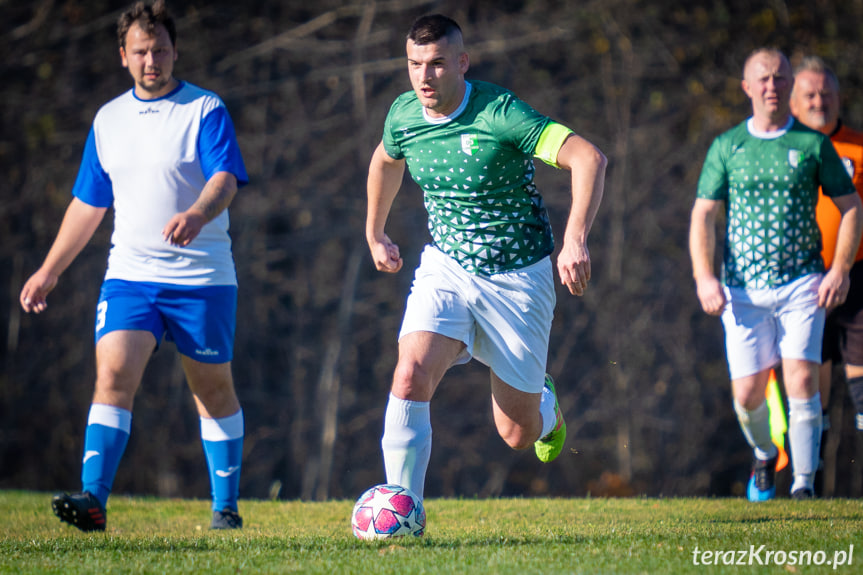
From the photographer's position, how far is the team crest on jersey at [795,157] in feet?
16.5

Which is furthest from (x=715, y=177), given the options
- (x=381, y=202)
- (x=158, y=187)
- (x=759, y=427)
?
(x=158, y=187)

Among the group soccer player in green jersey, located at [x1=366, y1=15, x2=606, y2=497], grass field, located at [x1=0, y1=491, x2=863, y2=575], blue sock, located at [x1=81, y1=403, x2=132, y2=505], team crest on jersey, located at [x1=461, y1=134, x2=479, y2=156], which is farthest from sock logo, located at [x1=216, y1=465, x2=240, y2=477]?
team crest on jersey, located at [x1=461, y1=134, x2=479, y2=156]

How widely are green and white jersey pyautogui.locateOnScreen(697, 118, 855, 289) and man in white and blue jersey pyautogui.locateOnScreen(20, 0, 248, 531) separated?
2.61 meters

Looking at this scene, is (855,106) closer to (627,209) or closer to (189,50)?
(627,209)

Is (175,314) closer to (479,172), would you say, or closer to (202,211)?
(202,211)

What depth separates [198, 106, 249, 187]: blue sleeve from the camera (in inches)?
178

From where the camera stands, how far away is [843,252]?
16.4ft

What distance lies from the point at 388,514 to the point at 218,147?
1.98m

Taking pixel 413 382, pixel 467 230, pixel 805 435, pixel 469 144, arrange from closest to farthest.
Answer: pixel 413 382
pixel 469 144
pixel 467 230
pixel 805 435

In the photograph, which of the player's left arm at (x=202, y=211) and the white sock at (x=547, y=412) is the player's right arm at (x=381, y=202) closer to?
the player's left arm at (x=202, y=211)

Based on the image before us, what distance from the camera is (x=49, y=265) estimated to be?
15.3 feet

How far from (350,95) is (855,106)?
4783 millimetres

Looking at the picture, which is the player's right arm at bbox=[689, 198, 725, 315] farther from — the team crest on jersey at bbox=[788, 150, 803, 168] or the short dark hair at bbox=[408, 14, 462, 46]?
the short dark hair at bbox=[408, 14, 462, 46]

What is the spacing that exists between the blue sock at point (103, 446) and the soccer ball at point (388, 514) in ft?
4.34
